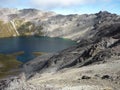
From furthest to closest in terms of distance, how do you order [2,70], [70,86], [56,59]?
1. [2,70]
2. [56,59]
3. [70,86]

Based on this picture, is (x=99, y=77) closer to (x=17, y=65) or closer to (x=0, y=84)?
(x=0, y=84)

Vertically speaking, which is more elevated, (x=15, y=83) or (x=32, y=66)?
(x=15, y=83)

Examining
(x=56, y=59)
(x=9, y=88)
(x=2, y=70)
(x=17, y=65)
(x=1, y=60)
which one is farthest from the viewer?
(x=1, y=60)

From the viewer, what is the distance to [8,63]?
614 feet

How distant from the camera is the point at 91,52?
5118 inches

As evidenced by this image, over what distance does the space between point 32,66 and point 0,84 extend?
412 ft

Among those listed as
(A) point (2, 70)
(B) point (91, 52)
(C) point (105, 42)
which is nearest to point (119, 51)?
(B) point (91, 52)

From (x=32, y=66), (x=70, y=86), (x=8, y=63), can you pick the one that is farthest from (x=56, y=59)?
(x=70, y=86)

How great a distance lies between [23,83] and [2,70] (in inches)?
4982

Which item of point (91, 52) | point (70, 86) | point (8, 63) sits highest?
point (70, 86)

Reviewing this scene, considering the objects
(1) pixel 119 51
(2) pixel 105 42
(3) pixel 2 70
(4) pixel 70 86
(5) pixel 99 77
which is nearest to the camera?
(4) pixel 70 86

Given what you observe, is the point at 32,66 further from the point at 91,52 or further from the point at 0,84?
the point at 0,84

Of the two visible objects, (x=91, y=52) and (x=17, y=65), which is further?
(x=17, y=65)

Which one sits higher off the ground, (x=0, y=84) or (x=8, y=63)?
(x=0, y=84)
